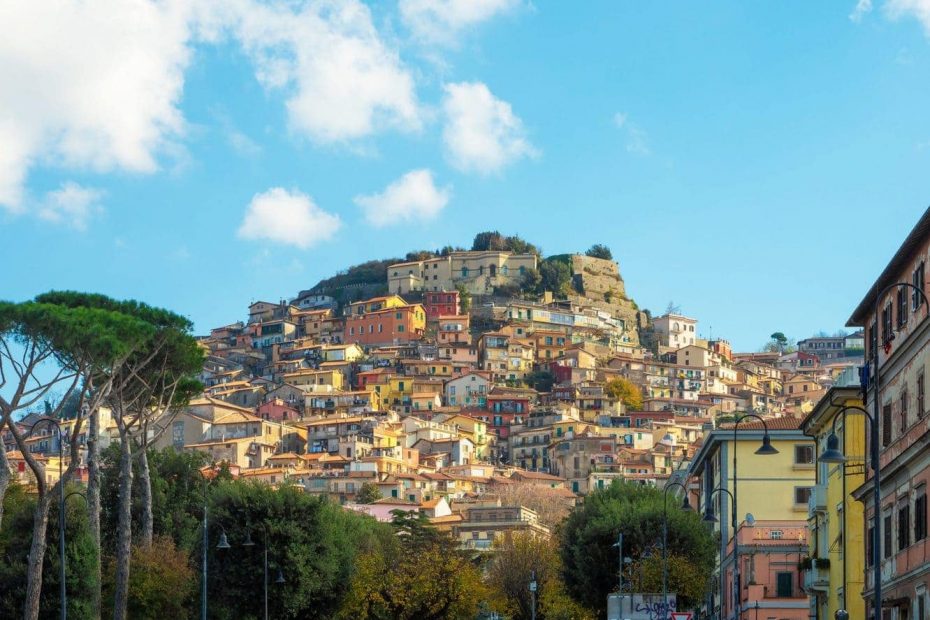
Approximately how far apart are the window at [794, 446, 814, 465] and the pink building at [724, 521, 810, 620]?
14.7ft

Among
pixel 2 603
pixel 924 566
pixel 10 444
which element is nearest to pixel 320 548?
pixel 2 603

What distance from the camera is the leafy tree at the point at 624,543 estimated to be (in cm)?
6975

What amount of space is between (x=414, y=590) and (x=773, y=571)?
20.6m

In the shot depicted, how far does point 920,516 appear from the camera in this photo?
33.5 meters

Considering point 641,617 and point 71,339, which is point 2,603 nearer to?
point 71,339

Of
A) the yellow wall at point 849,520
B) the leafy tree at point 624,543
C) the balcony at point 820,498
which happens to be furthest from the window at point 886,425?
the leafy tree at point 624,543

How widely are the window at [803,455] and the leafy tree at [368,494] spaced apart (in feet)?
292

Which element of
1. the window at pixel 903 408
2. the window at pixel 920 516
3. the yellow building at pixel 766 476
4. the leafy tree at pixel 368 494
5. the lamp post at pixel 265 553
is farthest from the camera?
the leafy tree at pixel 368 494

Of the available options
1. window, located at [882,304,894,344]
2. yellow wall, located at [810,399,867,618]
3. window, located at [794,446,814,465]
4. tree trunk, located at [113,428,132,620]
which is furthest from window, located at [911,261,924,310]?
tree trunk, located at [113,428,132,620]

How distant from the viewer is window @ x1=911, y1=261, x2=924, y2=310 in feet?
111

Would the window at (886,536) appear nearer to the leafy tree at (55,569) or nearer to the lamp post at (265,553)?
the leafy tree at (55,569)

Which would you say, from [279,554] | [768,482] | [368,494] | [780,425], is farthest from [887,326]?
[368,494]

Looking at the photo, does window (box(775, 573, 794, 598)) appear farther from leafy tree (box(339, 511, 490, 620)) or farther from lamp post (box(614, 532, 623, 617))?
leafy tree (box(339, 511, 490, 620))

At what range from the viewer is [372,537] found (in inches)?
3602
